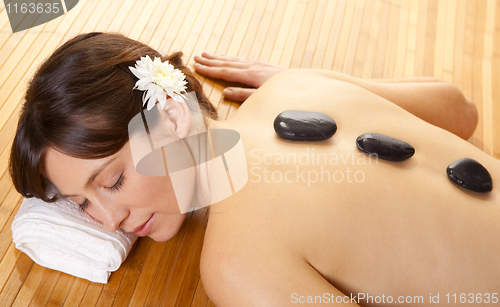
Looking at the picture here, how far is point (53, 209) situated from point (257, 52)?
1288 mm

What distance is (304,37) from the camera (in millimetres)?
2166

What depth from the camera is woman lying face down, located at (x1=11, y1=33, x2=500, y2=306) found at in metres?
1.06

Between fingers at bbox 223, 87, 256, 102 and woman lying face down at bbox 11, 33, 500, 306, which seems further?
fingers at bbox 223, 87, 256, 102

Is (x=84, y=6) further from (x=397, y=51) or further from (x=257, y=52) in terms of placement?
(x=397, y=51)

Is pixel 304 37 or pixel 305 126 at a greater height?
pixel 305 126

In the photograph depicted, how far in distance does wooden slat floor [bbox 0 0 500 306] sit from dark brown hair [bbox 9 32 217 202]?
0.55 meters

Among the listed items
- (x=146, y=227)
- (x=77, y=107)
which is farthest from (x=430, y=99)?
(x=77, y=107)

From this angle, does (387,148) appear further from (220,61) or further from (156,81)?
(220,61)

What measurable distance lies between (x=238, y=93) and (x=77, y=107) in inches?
36.2

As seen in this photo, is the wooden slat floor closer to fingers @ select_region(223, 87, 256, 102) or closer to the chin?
fingers @ select_region(223, 87, 256, 102)

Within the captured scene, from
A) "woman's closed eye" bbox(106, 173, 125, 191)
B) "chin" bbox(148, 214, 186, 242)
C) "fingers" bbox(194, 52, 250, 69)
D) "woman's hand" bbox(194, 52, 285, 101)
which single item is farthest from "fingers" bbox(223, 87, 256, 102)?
"woman's closed eye" bbox(106, 173, 125, 191)

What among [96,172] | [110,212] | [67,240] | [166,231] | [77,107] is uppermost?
[77,107]

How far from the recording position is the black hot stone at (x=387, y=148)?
3.83ft

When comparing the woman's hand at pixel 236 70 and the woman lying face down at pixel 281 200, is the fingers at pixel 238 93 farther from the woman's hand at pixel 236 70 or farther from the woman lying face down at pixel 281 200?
the woman lying face down at pixel 281 200
